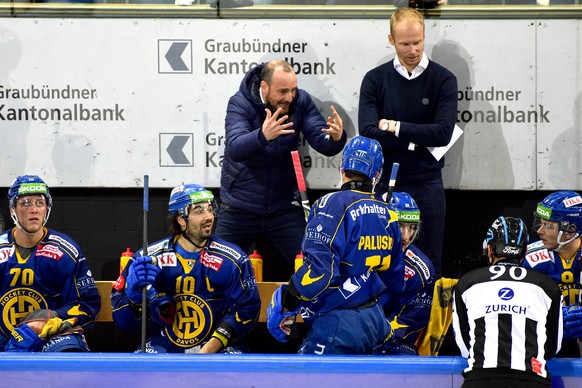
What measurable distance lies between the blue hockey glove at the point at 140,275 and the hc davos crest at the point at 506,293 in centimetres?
190

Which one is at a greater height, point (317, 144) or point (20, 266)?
point (317, 144)

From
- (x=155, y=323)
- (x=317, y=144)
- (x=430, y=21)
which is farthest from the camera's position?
(x=430, y=21)

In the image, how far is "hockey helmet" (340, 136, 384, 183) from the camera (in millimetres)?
5066

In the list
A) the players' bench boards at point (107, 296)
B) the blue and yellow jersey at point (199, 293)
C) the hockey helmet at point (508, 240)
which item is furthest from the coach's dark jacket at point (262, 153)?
the hockey helmet at point (508, 240)

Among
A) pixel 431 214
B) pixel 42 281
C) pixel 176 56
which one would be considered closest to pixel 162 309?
pixel 42 281

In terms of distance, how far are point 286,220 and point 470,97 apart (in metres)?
1.48

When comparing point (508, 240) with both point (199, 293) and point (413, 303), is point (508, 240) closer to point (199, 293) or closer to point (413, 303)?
point (413, 303)

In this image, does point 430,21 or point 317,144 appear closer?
point 317,144

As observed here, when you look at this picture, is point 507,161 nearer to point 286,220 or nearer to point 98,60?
point 286,220

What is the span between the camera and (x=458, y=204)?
7.08 metres

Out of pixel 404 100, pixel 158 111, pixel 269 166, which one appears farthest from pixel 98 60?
pixel 404 100

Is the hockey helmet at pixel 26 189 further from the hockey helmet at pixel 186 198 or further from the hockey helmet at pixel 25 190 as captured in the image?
the hockey helmet at pixel 186 198

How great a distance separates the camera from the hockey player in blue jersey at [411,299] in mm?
5742

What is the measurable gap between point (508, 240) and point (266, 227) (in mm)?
2376
